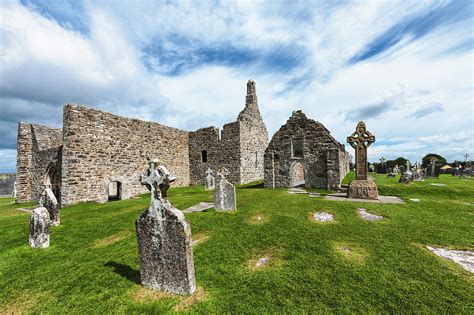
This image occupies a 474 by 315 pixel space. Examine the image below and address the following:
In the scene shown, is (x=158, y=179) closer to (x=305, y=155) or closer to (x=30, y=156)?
(x=305, y=155)

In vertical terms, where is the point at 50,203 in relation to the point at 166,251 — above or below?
above

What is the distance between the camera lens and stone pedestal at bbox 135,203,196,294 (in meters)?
3.52

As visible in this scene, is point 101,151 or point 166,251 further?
point 101,151

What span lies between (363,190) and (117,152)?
15.1 m

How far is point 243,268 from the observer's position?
431 cm

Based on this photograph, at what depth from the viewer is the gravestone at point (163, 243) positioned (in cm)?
352

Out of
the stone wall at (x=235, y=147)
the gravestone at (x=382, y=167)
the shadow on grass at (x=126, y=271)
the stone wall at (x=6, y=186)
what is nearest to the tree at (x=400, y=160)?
the gravestone at (x=382, y=167)

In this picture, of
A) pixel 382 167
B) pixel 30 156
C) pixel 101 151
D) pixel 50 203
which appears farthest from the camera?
pixel 382 167

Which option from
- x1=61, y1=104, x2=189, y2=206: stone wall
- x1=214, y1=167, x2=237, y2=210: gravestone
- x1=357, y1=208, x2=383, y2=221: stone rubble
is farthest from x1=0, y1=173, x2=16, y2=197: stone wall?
x1=357, y1=208, x2=383, y2=221: stone rubble

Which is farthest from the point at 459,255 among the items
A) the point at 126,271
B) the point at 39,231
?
the point at 39,231

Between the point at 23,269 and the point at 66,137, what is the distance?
10.1m

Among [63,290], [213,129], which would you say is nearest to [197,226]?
[63,290]

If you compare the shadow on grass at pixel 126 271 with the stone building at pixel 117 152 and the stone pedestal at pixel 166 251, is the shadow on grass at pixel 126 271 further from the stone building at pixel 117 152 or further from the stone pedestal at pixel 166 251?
the stone building at pixel 117 152

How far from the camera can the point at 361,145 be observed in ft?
34.3
